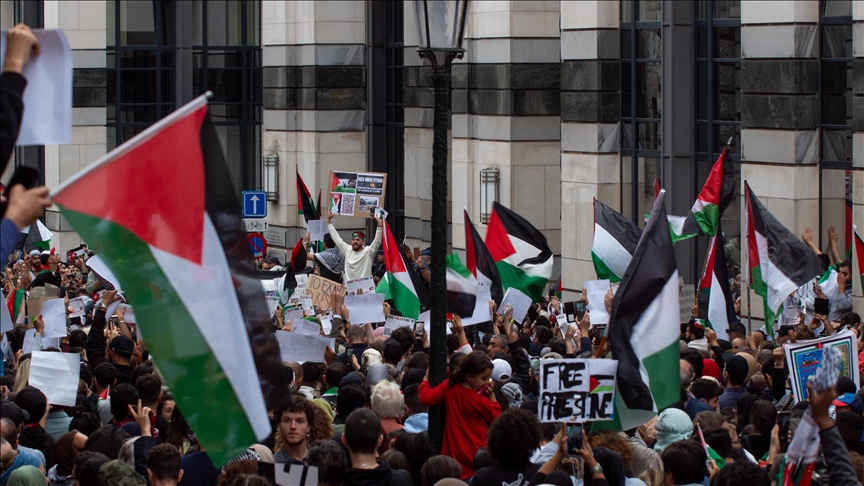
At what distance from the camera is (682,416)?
867 centimetres

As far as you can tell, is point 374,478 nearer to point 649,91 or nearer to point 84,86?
point 649,91

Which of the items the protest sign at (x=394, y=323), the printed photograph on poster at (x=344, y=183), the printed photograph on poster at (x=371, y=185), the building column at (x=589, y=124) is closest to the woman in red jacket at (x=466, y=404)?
the protest sign at (x=394, y=323)

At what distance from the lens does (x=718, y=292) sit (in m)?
14.2

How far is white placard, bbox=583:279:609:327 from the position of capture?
13.0m

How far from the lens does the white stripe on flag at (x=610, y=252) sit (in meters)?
15.0

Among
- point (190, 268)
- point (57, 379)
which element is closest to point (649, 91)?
point (57, 379)

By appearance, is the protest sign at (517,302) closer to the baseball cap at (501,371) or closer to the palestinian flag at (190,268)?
the baseball cap at (501,371)

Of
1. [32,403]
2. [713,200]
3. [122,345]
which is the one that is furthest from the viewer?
[713,200]

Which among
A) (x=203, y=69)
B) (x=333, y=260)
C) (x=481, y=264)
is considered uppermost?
(x=203, y=69)

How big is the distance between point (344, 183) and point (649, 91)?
592cm

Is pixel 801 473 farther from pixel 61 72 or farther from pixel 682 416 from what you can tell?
pixel 61 72

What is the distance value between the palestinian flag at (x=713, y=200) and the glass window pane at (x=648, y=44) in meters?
7.06

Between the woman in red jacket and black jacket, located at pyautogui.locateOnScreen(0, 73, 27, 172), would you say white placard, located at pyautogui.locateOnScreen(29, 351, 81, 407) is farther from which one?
black jacket, located at pyautogui.locateOnScreen(0, 73, 27, 172)

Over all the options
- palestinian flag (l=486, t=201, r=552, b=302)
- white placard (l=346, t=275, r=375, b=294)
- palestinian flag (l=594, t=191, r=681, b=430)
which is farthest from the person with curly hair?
white placard (l=346, t=275, r=375, b=294)
